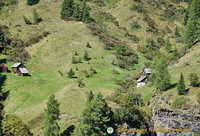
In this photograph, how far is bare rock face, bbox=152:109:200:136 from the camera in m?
43.0

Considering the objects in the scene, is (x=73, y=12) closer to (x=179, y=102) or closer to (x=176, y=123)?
(x=179, y=102)

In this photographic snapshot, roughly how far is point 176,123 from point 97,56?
44424 mm

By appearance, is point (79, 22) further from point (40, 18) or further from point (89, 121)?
point (89, 121)

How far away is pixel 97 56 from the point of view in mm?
81062

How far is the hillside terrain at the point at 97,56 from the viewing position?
4750 cm

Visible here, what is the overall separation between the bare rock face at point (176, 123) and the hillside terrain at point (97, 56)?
65 centimetres

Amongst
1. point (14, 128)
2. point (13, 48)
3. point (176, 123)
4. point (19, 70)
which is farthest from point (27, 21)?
point (176, 123)

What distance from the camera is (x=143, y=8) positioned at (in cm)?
13650

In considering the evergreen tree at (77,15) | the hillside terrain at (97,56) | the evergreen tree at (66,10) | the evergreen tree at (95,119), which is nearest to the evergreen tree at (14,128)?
the hillside terrain at (97,56)

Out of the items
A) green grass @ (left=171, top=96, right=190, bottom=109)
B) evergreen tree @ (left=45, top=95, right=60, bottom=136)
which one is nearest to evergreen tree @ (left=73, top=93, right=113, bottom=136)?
evergreen tree @ (left=45, top=95, right=60, bottom=136)

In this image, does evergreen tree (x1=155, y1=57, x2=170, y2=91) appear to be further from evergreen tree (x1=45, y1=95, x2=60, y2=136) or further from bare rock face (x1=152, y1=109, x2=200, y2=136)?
evergreen tree (x1=45, y1=95, x2=60, y2=136)

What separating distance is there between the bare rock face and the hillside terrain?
646mm

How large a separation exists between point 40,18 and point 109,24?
42.2m

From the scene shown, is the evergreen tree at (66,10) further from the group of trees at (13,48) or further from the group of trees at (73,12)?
the group of trees at (13,48)
